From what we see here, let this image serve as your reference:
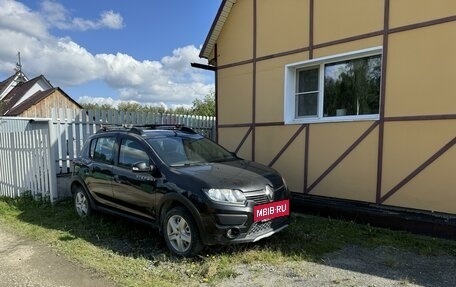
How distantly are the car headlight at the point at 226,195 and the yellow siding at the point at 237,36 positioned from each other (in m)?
5.07

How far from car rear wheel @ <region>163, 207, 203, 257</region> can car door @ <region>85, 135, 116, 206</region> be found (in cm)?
163

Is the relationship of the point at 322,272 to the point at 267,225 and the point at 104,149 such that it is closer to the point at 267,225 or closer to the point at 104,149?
the point at 267,225

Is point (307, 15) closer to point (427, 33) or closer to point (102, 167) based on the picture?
point (427, 33)

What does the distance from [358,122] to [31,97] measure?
35.5 meters

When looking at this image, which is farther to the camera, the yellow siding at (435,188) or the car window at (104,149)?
the car window at (104,149)

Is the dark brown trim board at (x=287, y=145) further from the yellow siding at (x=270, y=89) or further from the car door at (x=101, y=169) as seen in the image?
the car door at (x=101, y=169)

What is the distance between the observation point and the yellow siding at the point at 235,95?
9.07 metres

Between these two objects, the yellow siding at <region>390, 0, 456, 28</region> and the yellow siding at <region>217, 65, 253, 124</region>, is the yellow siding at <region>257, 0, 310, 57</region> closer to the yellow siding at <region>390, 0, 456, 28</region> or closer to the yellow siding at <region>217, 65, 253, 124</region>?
the yellow siding at <region>217, 65, 253, 124</region>

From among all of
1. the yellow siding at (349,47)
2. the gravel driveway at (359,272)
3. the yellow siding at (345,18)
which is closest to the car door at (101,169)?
the gravel driveway at (359,272)

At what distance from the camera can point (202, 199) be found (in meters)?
4.64

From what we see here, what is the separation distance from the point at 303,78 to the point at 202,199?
15.0 ft

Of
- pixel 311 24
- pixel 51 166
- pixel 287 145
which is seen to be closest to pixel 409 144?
pixel 287 145

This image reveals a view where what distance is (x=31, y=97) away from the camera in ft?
115

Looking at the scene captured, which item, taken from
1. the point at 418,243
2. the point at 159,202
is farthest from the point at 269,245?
the point at 418,243
